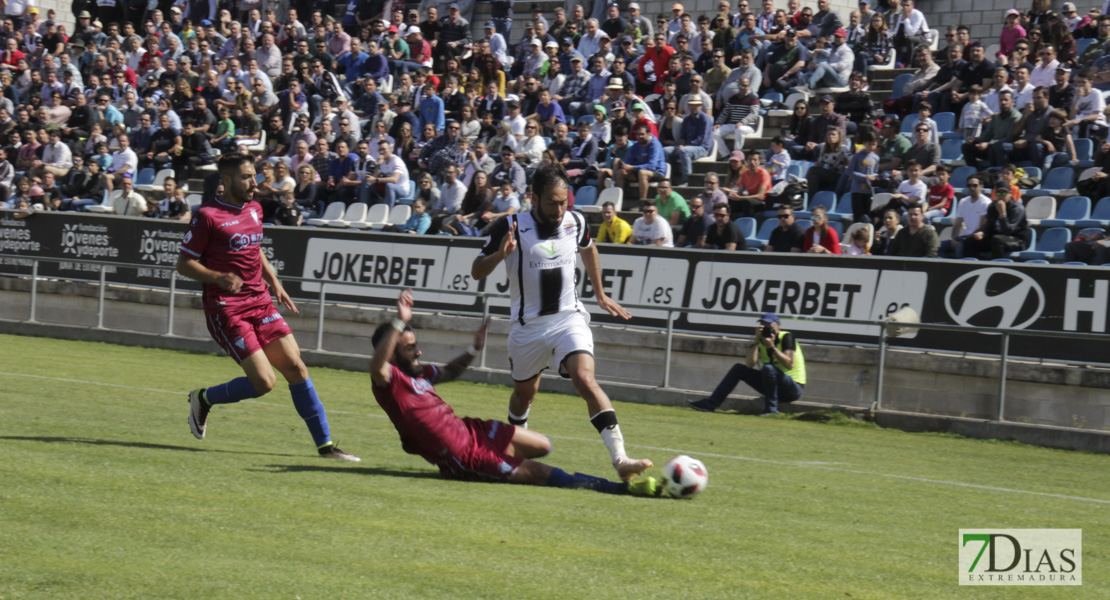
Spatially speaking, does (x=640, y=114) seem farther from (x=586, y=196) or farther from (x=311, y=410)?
(x=311, y=410)

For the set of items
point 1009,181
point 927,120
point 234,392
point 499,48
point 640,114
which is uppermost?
point 499,48

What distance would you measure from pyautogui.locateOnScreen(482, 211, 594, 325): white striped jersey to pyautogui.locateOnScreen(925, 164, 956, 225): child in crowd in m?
10.2

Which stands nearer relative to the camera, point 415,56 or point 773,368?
point 773,368

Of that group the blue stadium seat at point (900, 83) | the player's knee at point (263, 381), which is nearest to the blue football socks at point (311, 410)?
the player's knee at point (263, 381)

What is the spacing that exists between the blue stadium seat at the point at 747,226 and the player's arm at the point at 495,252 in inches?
432

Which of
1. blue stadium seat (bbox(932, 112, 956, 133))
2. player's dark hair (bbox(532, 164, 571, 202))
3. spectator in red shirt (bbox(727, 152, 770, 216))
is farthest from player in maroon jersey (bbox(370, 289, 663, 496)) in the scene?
blue stadium seat (bbox(932, 112, 956, 133))

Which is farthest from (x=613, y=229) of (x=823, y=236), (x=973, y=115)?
(x=973, y=115)

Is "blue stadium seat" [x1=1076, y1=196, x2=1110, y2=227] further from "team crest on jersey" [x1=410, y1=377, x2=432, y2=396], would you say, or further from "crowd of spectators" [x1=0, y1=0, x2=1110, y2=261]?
"team crest on jersey" [x1=410, y1=377, x2=432, y2=396]

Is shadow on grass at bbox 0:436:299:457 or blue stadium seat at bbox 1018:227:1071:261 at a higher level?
blue stadium seat at bbox 1018:227:1071:261

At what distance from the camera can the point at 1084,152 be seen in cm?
1809

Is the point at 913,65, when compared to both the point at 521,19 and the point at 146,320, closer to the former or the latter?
the point at 521,19

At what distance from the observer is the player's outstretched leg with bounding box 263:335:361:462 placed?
9.22m

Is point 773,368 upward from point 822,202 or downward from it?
downward

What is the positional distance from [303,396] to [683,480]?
2952 mm
